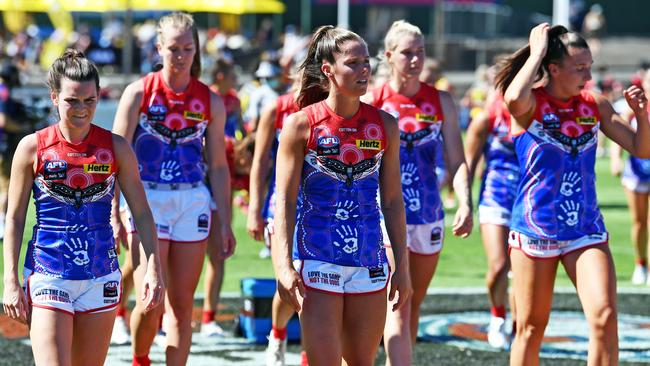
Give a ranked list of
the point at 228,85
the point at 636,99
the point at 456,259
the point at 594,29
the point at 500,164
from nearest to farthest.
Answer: the point at 636,99 < the point at 500,164 < the point at 228,85 < the point at 456,259 < the point at 594,29

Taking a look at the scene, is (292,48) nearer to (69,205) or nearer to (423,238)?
(423,238)

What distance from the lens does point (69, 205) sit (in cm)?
600

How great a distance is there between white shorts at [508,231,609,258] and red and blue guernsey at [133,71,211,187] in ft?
6.92

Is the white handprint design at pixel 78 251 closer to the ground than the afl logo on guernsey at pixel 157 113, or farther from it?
closer to the ground

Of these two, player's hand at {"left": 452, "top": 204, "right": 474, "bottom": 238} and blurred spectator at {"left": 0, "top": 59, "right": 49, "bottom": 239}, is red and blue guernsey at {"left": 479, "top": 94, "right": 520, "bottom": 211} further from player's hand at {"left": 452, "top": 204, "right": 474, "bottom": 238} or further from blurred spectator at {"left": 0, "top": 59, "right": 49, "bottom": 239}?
blurred spectator at {"left": 0, "top": 59, "right": 49, "bottom": 239}

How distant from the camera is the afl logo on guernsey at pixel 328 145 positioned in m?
6.05

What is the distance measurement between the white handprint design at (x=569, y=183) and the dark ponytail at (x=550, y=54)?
588 mm

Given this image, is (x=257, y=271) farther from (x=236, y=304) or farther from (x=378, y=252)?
(x=378, y=252)

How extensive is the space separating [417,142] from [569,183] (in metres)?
1.45

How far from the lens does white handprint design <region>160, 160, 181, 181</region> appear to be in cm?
773

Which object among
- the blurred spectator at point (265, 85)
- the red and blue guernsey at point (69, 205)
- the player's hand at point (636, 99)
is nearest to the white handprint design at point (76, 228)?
the red and blue guernsey at point (69, 205)

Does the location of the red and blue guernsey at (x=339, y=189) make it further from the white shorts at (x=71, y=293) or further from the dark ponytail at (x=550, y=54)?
the dark ponytail at (x=550, y=54)

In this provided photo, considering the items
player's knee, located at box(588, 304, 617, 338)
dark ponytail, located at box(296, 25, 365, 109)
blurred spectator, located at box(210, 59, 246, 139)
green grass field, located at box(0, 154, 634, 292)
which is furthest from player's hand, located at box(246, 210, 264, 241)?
green grass field, located at box(0, 154, 634, 292)

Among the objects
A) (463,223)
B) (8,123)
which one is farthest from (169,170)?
(8,123)
